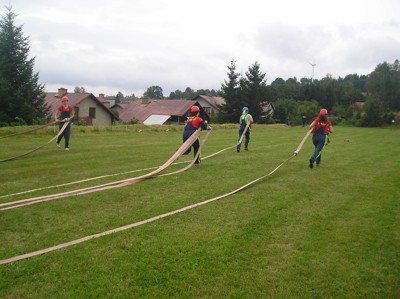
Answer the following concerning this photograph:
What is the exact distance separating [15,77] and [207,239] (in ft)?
112

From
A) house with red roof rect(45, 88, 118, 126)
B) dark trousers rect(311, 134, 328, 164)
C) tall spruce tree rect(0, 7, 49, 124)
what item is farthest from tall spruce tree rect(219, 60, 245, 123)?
dark trousers rect(311, 134, 328, 164)

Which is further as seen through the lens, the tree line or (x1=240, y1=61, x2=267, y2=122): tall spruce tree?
(x1=240, y1=61, x2=267, y2=122): tall spruce tree

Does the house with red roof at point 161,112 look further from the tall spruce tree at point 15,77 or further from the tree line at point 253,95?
the tall spruce tree at point 15,77

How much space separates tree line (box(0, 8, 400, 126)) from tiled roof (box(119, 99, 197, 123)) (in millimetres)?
7349

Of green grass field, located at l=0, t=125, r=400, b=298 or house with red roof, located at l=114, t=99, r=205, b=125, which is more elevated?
house with red roof, located at l=114, t=99, r=205, b=125

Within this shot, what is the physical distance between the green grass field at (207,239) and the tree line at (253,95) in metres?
25.3

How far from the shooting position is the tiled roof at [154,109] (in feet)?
226

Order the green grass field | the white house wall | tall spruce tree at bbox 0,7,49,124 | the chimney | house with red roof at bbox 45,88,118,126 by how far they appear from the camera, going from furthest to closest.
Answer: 1. the chimney
2. the white house wall
3. house with red roof at bbox 45,88,118,126
4. tall spruce tree at bbox 0,7,49,124
5. the green grass field

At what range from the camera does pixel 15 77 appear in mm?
34219

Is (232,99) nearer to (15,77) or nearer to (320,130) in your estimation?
(15,77)

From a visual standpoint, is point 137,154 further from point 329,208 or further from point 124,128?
point 124,128

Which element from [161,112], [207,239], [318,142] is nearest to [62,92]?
[161,112]

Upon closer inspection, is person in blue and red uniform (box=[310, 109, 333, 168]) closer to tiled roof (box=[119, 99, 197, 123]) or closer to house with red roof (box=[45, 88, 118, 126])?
house with red roof (box=[45, 88, 118, 126])

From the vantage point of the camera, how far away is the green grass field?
432 centimetres
